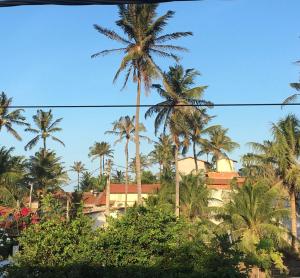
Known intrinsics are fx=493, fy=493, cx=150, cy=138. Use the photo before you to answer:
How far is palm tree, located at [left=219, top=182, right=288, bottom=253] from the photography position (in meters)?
28.9

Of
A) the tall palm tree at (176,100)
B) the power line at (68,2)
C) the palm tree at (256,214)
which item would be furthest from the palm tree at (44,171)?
the power line at (68,2)

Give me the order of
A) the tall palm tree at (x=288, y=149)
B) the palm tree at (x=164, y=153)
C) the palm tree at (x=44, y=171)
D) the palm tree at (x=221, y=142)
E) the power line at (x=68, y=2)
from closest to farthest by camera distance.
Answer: the power line at (x=68, y=2), the tall palm tree at (x=288, y=149), the palm tree at (x=44, y=171), the palm tree at (x=221, y=142), the palm tree at (x=164, y=153)

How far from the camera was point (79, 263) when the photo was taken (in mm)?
10047

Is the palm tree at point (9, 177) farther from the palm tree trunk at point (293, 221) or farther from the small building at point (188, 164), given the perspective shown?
the small building at point (188, 164)

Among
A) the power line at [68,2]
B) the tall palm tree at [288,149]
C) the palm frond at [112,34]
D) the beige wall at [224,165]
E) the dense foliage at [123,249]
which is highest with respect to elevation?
the palm frond at [112,34]

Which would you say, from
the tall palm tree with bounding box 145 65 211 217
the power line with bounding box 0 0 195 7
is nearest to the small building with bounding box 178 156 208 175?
the tall palm tree with bounding box 145 65 211 217

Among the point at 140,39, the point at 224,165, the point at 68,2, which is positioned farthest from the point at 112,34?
the point at 224,165

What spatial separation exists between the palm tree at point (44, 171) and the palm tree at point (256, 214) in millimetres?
21424

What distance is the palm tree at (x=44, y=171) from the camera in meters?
47.2

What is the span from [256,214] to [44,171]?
24.1 meters

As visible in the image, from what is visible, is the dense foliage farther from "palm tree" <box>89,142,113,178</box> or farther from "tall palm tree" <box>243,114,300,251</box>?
"palm tree" <box>89,142,113,178</box>

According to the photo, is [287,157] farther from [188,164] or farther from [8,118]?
[188,164]

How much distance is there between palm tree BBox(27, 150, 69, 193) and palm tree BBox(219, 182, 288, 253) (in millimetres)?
21424

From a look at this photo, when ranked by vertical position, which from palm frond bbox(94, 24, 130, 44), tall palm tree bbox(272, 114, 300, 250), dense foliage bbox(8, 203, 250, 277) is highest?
palm frond bbox(94, 24, 130, 44)
